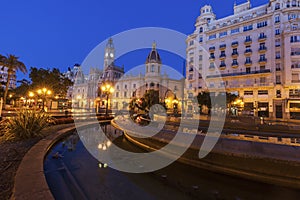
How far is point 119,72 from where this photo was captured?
80.9 metres

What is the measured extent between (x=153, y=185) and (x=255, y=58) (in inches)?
1547

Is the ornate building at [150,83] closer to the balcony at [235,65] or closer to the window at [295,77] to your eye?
the balcony at [235,65]

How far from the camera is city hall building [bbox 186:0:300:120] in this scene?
29.8 meters

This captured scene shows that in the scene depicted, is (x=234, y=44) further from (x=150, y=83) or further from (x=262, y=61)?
(x=150, y=83)

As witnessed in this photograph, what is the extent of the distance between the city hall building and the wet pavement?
25818 mm

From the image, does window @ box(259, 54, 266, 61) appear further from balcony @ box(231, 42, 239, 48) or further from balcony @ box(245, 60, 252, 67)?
balcony @ box(231, 42, 239, 48)

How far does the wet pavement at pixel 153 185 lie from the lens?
357 centimetres

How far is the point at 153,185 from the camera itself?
4.02m

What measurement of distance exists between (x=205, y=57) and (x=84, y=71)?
70.6m

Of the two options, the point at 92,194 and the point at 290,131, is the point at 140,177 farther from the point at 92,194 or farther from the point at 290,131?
the point at 290,131

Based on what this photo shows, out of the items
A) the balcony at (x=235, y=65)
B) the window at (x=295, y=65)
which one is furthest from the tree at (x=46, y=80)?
the window at (x=295, y=65)

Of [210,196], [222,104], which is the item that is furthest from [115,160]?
[222,104]

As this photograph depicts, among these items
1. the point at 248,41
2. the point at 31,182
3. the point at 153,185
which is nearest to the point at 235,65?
the point at 248,41

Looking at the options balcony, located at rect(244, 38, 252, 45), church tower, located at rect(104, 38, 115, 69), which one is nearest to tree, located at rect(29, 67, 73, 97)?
Result: balcony, located at rect(244, 38, 252, 45)
